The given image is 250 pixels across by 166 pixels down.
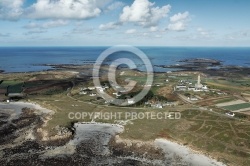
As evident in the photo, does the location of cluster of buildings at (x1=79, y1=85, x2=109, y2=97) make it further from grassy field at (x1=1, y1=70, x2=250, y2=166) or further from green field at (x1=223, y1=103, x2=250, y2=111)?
green field at (x1=223, y1=103, x2=250, y2=111)

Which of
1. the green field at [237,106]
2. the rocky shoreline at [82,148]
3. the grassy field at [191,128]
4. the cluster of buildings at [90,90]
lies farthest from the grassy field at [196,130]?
the cluster of buildings at [90,90]

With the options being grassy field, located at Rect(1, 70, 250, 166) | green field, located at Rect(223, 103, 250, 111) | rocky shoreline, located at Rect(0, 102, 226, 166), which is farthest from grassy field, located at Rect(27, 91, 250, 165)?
green field, located at Rect(223, 103, 250, 111)

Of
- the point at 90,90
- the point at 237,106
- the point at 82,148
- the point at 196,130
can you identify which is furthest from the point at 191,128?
the point at 90,90

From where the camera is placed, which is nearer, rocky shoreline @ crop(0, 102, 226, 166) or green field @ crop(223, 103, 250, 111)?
rocky shoreline @ crop(0, 102, 226, 166)

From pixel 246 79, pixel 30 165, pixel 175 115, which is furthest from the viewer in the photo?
pixel 246 79

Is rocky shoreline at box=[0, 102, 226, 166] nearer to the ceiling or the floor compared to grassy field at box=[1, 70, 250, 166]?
nearer to the floor

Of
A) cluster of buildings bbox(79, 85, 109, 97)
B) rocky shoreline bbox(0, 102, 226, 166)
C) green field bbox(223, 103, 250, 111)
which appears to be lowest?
rocky shoreline bbox(0, 102, 226, 166)

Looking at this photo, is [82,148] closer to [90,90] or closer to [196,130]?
[196,130]

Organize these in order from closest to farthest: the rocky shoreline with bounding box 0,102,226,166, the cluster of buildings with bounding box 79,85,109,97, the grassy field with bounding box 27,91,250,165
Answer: the rocky shoreline with bounding box 0,102,226,166
the grassy field with bounding box 27,91,250,165
the cluster of buildings with bounding box 79,85,109,97

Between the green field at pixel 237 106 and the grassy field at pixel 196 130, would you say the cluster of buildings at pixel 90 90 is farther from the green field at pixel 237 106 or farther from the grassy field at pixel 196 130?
the green field at pixel 237 106

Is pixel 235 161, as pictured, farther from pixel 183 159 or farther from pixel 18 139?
pixel 18 139

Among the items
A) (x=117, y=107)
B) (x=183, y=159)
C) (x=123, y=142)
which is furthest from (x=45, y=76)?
(x=183, y=159)
